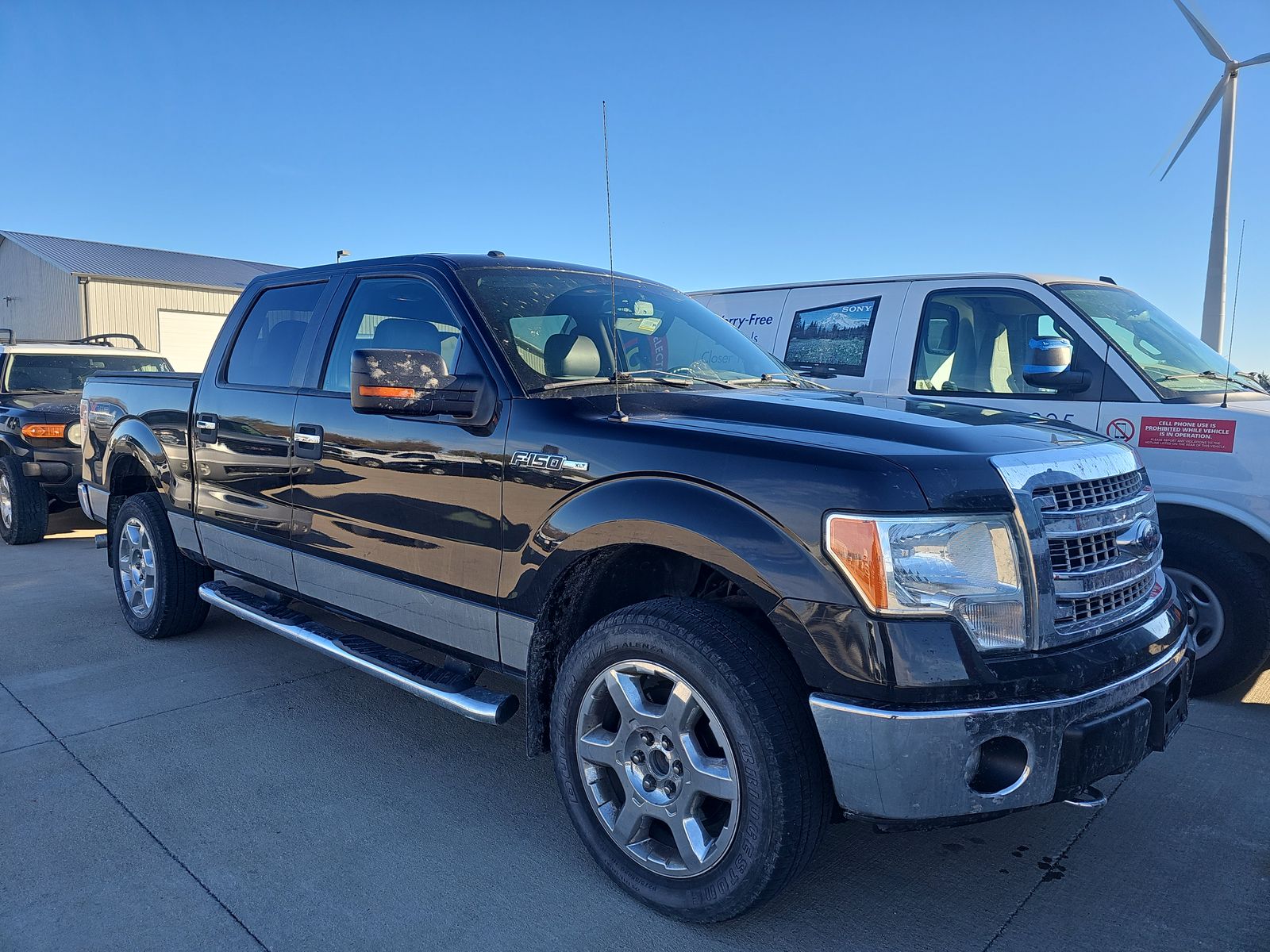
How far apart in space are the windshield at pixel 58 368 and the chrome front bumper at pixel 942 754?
864cm

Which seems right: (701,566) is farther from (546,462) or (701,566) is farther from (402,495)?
(402,495)

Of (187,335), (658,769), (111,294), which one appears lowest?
(658,769)

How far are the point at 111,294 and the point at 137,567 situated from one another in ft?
90.4

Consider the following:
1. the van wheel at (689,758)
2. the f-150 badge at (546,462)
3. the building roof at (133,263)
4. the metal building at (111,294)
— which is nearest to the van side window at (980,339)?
the f-150 badge at (546,462)

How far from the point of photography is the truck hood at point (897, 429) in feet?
7.34

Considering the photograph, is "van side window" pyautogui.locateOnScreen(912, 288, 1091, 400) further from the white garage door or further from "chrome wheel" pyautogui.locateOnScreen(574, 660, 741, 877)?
the white garage door

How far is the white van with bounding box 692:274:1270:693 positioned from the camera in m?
4.19

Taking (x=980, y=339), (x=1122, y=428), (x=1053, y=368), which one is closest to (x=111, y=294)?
(x=980, y=339)

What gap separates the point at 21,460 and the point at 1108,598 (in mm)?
8524

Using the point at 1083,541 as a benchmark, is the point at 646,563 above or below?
below

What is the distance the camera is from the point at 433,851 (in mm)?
2918

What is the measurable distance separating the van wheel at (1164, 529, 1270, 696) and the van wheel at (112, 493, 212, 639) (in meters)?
5.04

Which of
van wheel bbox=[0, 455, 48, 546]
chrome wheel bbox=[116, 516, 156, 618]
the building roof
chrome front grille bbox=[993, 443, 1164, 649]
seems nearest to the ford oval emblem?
chrome front grille bbox=[993, 443, 1164, 649]

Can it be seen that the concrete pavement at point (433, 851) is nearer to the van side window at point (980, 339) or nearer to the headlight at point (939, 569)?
the headlight at point (939, 569)
